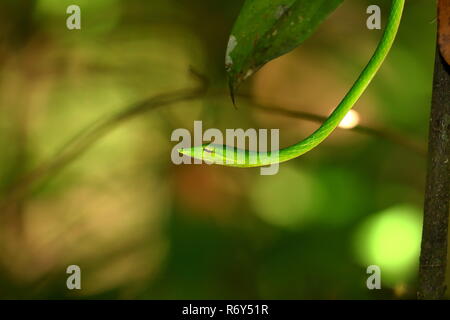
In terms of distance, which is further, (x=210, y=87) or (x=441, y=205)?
(x=210, y=87)

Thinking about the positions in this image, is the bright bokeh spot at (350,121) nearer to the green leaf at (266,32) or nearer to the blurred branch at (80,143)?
the blurred branch at (80,143)

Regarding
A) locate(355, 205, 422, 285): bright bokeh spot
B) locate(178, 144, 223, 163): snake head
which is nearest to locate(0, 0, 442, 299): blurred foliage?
locate(355, 205, 422, 285): bright bokeh spot

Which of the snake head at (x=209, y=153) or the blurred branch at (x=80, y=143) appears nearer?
the snake head at (x=209, y=153)

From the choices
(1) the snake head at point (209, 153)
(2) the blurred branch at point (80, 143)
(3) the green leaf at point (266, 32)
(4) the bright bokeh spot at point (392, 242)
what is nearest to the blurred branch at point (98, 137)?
(2) the blurred branch at point (80, 143)

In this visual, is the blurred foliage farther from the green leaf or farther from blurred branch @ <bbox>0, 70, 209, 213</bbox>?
the green leaf

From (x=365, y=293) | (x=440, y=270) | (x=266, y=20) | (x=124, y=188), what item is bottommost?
(x=365, y=293)

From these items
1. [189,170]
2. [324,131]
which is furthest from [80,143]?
[324,131]
